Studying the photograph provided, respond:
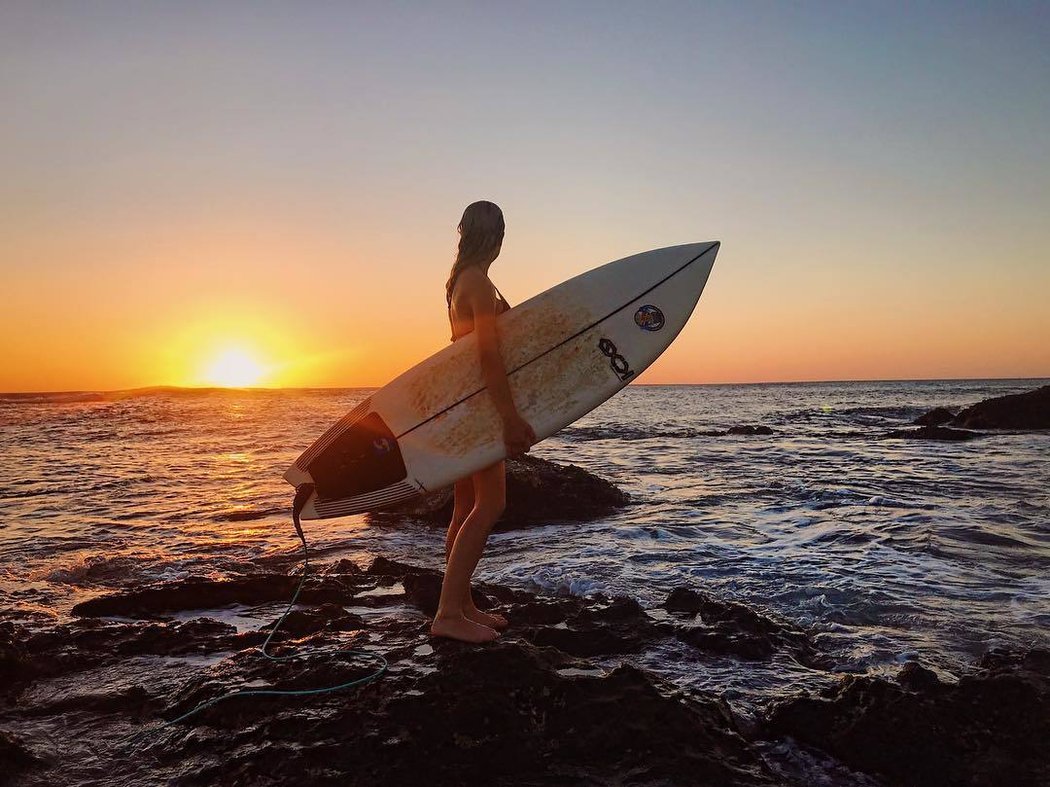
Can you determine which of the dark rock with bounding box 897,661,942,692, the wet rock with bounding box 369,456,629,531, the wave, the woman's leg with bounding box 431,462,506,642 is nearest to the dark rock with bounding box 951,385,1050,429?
the wet rock with bounding box 369,456,629,531

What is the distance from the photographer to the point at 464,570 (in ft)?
11.6

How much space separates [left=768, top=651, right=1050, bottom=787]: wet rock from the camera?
8.16 ft

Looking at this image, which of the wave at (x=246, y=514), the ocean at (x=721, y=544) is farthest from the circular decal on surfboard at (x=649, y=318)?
the wave at (x=246, y=514)

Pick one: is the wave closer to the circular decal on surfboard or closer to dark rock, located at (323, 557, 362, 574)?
dark rock, located at (323, 557, 362, 574)

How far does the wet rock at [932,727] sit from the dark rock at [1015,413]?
76.4ft

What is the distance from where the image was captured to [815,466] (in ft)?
43.7

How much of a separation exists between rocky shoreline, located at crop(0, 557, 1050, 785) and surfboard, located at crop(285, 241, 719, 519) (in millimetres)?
954

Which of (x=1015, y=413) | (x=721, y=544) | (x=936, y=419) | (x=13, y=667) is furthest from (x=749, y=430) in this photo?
(x=13, y=667)

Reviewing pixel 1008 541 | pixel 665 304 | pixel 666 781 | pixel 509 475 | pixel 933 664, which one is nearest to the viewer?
pixel 666 781

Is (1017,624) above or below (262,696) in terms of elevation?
below

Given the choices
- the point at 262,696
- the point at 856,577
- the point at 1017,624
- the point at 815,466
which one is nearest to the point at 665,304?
the point at 856,577

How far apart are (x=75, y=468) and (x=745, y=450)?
15290mm

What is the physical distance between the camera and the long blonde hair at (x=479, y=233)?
11.8 feet

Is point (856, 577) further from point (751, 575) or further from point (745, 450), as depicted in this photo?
point (745, 450)
